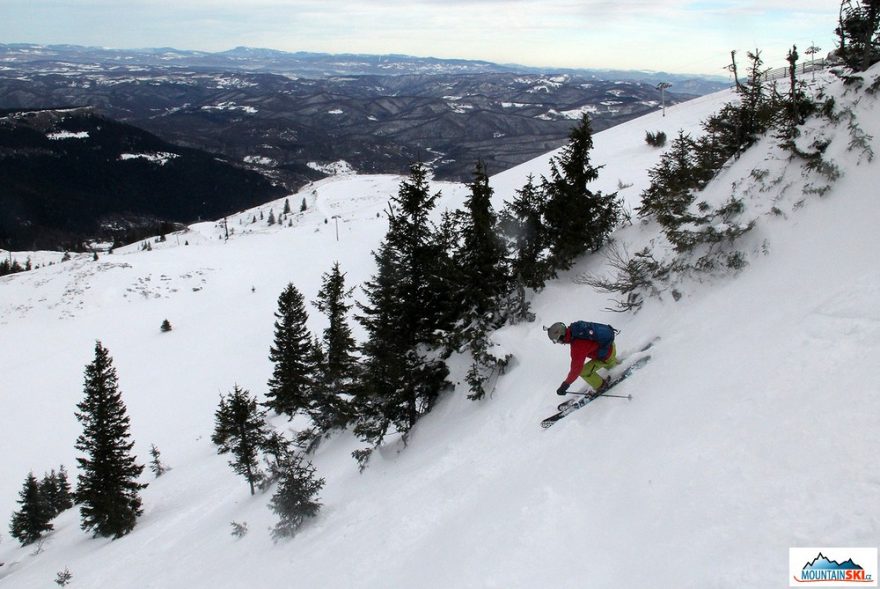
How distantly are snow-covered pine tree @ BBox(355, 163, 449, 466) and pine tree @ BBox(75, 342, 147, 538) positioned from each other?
58.7 ft

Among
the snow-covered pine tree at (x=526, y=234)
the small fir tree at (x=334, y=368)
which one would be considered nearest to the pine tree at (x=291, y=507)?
the small fir tree at (x=334, y=368)

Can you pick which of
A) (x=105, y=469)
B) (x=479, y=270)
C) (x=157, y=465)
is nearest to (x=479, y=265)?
(x=479, y=270)

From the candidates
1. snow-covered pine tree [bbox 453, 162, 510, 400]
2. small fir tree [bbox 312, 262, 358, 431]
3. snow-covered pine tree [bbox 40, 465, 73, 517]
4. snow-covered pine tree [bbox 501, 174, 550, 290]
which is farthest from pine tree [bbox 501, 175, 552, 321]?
snow-covered pine tree [bbox 40, 465, 73, 517]

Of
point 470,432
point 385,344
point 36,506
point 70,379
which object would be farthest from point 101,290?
point 470,432

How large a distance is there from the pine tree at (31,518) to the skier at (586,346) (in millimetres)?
35015

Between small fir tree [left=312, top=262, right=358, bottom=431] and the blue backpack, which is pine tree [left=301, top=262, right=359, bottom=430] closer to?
small fir tree [left=312, top=262, right=358, bottom=431]

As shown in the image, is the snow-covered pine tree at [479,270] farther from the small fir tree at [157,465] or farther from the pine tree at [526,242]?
the small fir tree at [157,465]

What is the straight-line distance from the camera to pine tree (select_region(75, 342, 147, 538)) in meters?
26.4

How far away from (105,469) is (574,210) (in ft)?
90.8

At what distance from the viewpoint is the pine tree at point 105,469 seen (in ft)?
86.6

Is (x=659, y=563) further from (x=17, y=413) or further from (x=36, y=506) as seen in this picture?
(x=17, y=413)

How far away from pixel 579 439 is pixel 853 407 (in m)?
4.17

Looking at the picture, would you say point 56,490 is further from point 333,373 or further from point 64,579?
point 333,373

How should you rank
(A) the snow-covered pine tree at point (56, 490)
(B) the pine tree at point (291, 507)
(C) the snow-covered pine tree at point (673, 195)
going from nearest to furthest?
1. (B) the pine tree at point (291, 507)
2. (C) the snow-covered pine tree at point (673, 195)
3. (A) the snow-covered pine tree at point (56, 490)
